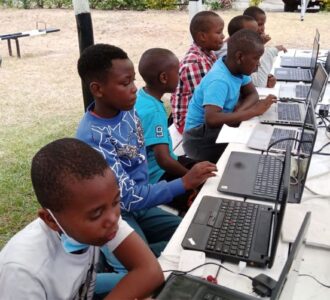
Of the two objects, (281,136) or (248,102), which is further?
(248,102)

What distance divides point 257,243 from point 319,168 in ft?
2.62

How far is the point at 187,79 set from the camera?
3148mm

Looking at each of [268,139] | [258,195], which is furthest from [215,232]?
[268,139]

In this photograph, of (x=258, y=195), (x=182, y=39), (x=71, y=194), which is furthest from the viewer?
(x=182, y=39)

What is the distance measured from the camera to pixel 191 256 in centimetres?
134

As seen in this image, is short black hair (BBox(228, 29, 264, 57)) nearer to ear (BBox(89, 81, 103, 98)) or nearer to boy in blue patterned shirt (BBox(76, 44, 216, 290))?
boy in blue patterned shirt (BBox(76, 44, 216, 290))

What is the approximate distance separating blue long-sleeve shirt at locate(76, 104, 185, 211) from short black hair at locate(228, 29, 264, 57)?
1012mm

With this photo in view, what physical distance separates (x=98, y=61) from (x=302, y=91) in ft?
6.86

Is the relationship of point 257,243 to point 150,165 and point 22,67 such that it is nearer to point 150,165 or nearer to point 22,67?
point 150,165

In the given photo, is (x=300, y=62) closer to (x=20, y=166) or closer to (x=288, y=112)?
(x=288, y=112)

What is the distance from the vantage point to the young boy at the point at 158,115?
2.09 metres

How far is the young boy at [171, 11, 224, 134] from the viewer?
315 cm

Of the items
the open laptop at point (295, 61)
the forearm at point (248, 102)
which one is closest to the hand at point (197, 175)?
the forearm at point (248, 102)

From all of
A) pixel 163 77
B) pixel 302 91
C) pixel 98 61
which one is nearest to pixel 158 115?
pixel 163 77
